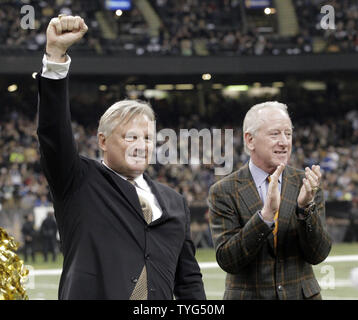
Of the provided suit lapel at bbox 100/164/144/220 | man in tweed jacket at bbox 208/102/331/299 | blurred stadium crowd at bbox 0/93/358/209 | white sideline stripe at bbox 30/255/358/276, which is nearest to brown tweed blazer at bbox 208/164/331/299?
man in tweed jacket at bbox 208/102/331/299

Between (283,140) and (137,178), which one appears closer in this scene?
(137,178)

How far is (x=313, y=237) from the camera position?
10.2ft

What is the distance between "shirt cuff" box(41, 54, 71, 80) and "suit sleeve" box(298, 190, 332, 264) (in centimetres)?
121

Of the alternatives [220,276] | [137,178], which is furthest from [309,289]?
[220,276]

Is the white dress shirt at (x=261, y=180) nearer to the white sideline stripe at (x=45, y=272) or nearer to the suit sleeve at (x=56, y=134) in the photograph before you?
the suit sleeve at (x=56, y=134)

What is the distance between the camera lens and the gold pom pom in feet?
7.27

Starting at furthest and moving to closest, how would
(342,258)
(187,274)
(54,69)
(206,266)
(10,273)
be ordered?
(342,258) < (206,266) < (187,274) < (54,69) < (10,273)

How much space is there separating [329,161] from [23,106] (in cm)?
1134

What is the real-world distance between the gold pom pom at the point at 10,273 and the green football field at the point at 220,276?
650 cm

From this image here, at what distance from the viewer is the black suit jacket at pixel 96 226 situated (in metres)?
2.53

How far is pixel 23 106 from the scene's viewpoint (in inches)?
1100

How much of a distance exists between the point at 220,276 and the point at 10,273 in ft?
37.5

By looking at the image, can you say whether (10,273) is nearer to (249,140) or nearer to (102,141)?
(102,141)

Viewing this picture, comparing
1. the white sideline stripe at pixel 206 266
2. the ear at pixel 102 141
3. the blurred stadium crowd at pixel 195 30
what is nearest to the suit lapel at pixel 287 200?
the ear at pixel 102 141
